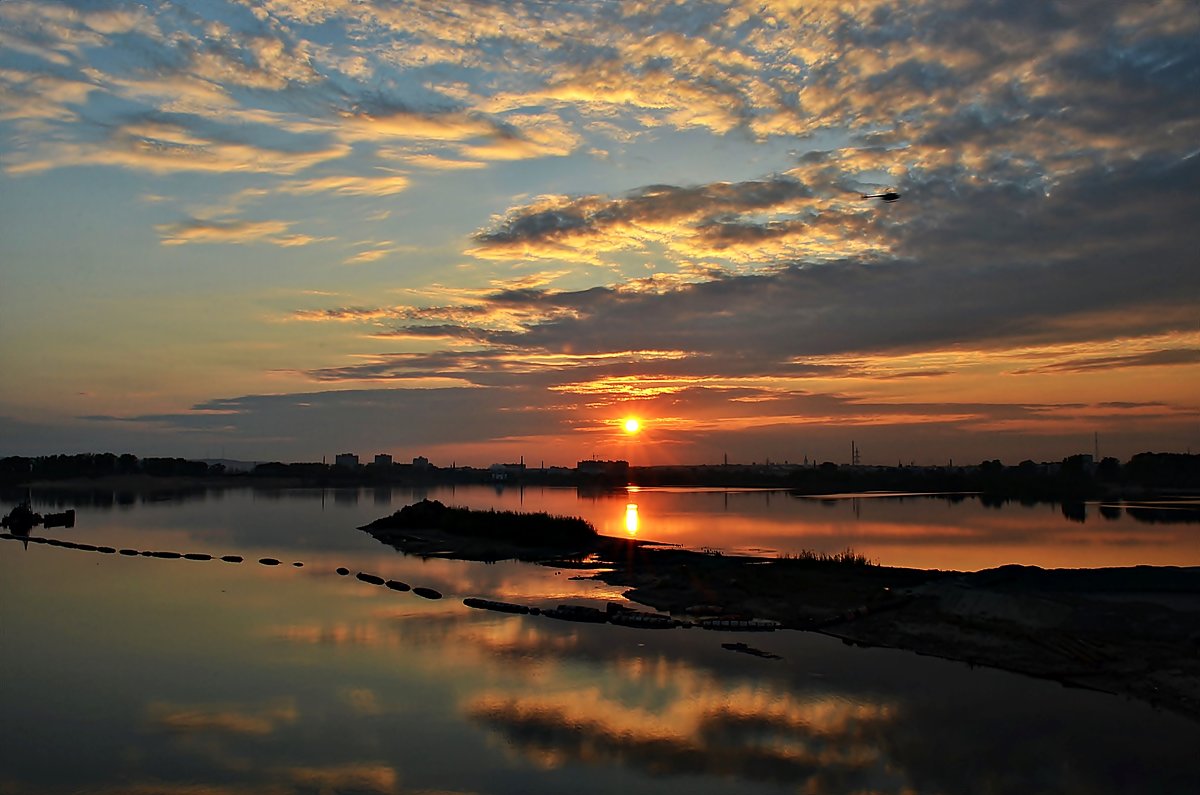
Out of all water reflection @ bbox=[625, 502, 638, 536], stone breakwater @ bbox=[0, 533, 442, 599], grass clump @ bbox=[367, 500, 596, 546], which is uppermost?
grass clump @ bbox=[367, 500, 596, 546]

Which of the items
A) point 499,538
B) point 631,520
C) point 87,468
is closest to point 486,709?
point 499,538

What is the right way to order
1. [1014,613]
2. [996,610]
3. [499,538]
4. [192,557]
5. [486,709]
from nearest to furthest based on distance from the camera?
[486,709] → [1014,613] → [996,610] → [192,557] → [499,538]

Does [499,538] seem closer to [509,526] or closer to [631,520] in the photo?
[509,526]

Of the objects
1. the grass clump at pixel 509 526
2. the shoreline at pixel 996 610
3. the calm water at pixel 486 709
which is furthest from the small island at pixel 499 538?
the calm water at pixel 486 709

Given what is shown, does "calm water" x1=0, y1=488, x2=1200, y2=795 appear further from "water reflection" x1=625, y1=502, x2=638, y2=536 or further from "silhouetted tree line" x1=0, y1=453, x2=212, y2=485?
"silhouetted tree line" x1=0, y1=453, x2=212, y2=485

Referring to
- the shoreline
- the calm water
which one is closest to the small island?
the shoreline

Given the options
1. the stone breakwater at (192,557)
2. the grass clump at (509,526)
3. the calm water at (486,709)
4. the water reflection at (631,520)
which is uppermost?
the grass clump at (509,526)

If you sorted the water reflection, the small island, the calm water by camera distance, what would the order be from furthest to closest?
the water reflection
the small island
the calm water

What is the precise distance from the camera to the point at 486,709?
17016mm

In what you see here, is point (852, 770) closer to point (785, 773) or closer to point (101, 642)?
point (785, 773)

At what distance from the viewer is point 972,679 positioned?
19.5m

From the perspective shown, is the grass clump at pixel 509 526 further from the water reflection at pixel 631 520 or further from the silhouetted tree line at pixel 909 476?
the silhouetted tree line at pixel 909 476

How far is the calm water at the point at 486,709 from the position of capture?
1364cm

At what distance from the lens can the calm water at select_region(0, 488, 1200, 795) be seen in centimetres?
1364
